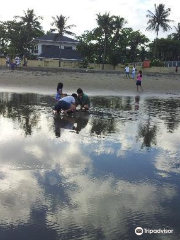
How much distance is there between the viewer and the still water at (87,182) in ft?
12.5

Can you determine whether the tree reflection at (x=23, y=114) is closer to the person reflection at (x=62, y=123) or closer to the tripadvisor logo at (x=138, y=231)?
the person reflection at (x=62, y=123)

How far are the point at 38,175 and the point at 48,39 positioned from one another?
223ft

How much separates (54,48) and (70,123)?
60.5 m

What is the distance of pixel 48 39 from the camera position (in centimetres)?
7056

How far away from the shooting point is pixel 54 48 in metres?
68.6

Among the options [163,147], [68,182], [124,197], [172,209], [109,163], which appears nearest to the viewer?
[172,209]

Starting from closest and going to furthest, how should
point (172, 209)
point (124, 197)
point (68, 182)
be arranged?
point (172, 209), point (124, 197), point (68, 182)

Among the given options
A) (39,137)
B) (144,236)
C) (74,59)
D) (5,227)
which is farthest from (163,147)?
(74,59)

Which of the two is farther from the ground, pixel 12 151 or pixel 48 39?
pixel 48 39

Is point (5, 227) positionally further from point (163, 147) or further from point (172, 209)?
point (163, 147)

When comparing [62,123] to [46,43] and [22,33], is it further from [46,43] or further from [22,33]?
[46,43]

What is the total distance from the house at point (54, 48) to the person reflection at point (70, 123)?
53.6 m

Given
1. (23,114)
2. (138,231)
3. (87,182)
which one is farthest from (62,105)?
(138,231)

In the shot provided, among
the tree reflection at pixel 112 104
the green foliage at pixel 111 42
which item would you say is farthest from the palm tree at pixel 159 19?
the tree reflection at pixel 112 104
